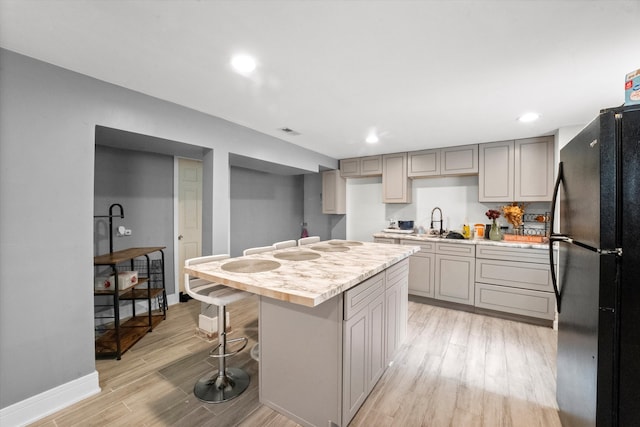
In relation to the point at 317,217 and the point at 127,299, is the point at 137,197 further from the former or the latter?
the point at 317,217

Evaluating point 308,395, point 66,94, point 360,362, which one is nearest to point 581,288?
point 360,362

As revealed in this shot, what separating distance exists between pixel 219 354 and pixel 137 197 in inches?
93.5

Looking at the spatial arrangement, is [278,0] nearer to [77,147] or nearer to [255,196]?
[77,147]

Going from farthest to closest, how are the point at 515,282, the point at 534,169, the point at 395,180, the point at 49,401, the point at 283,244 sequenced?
1. the point at 395,180
2. the point at 534,169
3. the point at 515,282
4. the point at 283,244
5. the point at 49,401

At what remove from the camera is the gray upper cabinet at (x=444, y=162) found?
12.2 ft

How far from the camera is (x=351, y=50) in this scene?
1.57 meters

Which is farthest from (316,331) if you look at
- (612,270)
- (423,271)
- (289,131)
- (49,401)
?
(423,271)

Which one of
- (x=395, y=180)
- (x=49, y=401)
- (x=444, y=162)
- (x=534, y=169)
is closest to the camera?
(x=49, y=401)

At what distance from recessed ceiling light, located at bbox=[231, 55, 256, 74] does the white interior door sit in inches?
91.7

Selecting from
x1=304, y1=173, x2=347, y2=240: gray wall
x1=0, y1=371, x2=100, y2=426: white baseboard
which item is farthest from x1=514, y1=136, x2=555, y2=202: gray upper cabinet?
x1=0, y1=371, x2=100, y2=426: white baseboard

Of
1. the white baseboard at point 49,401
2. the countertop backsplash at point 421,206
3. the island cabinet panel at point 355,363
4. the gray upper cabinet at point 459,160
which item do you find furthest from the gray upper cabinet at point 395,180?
the white baseboard at point 49,401

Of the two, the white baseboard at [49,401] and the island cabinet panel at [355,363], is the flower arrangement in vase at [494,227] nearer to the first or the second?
the island cabinet panel at [355,363]

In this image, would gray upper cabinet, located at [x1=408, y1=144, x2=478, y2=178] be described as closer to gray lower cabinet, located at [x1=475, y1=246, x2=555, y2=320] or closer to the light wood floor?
gray lower cabinet, located at [x1=475, y1=246, x2=555, y2=320]

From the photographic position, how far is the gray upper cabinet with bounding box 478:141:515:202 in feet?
11.4
